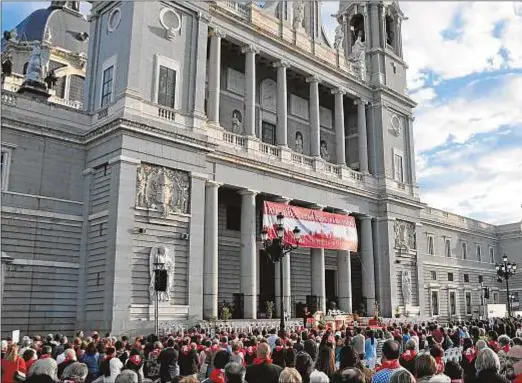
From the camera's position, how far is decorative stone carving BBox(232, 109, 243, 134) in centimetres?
3250

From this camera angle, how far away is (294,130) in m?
36.5

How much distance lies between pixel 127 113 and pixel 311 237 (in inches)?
516

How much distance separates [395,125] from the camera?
3978 centimetres

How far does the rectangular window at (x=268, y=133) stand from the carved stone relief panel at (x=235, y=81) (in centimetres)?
266

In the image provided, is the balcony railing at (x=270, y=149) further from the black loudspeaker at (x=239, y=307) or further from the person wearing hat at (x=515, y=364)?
the person wearing hat at (x=515, y=364)

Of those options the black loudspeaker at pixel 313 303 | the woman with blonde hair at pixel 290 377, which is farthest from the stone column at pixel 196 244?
the woman with blonde hair at pixel 290 377

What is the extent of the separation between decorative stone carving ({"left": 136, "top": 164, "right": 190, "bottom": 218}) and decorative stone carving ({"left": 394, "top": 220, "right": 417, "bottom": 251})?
18.7 metres

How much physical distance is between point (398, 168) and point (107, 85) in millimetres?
22949

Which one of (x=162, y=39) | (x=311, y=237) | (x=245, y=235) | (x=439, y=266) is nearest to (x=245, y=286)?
(x=245, y=235)

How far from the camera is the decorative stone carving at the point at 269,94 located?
34.9 m

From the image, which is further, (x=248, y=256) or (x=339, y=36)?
(x=339, y=36)

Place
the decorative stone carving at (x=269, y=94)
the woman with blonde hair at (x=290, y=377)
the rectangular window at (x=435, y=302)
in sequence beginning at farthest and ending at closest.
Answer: the rectangular window at (x=435, y=302), the decorative stone carving at (x=269, y=94), the woman with blonde hair at (x=290, y=377)

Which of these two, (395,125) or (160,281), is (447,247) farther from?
(160,281)

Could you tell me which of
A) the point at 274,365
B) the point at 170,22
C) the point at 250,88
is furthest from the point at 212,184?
the point at 274,365
